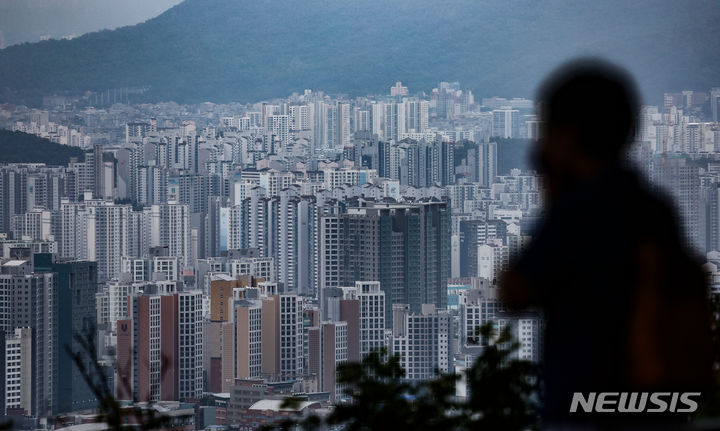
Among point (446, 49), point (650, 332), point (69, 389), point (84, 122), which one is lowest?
point (69, 389)

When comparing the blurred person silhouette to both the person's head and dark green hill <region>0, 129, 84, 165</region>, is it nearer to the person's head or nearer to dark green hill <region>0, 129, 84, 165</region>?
the person's head

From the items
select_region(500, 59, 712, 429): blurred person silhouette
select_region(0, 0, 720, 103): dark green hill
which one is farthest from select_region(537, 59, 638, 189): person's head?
select_region(0, 0, 720, 103): dark green hill

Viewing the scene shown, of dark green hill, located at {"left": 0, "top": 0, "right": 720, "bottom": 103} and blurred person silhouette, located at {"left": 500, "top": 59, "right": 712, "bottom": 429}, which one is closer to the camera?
blurred person silhouette, located at {"left": 500, "top": 59, "right": 712, "bottom": 429}

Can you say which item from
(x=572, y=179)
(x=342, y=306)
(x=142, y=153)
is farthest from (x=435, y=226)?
(x=572, y=179)

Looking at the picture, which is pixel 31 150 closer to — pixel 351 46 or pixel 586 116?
pixel 351 46

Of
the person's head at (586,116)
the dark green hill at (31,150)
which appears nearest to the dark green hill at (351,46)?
the dark green hill at (31,150)

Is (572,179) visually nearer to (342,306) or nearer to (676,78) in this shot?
(342,306)
